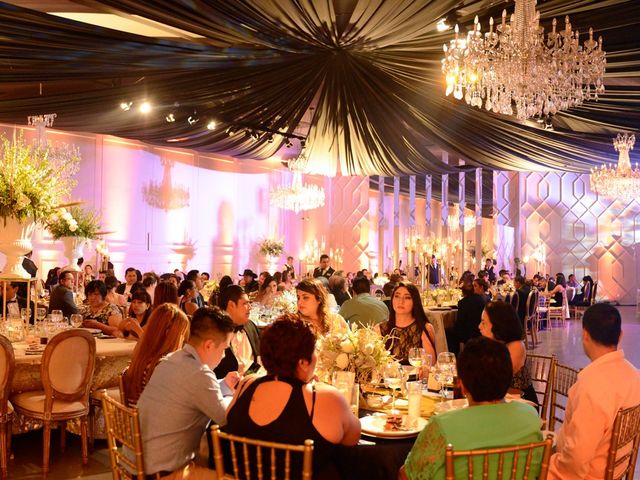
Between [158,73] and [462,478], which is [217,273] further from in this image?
[462,478]

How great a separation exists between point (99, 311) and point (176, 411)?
4153 mm

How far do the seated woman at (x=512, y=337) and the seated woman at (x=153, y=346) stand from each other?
1.75 metres

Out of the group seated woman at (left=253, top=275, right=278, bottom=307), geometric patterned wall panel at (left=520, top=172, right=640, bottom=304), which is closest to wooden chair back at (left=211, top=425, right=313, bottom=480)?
seated woman at (left=253, top=275, right=278, bottom=307)

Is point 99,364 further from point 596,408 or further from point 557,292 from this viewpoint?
point 557,292

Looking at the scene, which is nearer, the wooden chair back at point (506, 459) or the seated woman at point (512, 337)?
the wooden chair back at point (506, 459)

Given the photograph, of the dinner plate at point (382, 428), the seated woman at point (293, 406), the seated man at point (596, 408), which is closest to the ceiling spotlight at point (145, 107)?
the dinner plate at point (382, 428)

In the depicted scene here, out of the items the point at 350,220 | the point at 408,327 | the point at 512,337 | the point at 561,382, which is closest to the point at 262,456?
the point at 512,337

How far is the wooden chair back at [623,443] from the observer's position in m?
2.70

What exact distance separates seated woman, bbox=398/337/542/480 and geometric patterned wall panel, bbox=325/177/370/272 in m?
16.9

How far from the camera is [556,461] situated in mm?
2939

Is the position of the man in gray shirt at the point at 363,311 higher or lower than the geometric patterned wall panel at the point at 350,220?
lower

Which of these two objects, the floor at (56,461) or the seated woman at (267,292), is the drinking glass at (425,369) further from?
the seated woman at (267,292)

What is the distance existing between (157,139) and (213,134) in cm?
108

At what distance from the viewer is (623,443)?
2.78 metres
